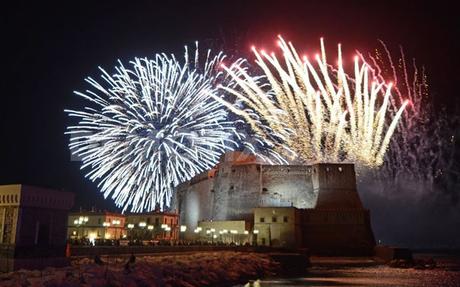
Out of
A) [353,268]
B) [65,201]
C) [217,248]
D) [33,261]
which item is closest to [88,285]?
[33,261]

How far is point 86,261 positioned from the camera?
2208 centimetres

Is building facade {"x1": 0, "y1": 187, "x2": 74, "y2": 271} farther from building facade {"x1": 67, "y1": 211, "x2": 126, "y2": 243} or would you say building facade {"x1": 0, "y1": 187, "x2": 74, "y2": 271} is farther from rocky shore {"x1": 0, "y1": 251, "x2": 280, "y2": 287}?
building facade {"x1": 67, "y1": 211, "x2": 126, "y2": 243}

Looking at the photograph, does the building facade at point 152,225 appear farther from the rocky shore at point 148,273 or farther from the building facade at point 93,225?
the rocky shore at point 148,273

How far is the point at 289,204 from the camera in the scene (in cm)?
5347

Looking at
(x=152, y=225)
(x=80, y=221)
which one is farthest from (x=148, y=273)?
(x=152, y=225)

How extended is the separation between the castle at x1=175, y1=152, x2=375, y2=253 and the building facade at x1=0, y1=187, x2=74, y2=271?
1226 inches

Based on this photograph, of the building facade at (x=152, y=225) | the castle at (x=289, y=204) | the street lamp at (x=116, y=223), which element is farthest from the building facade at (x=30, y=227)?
the building facade at (x=152, y=225)

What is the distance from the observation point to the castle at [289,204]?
160 feet

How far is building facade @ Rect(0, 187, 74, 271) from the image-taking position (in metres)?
Answer: 17.5

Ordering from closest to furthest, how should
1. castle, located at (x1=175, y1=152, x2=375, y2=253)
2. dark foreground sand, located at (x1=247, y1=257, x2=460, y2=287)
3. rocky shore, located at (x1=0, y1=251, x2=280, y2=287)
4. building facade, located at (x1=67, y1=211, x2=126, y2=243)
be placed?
rocky shore, located at (x1=0, y1=251, x2=280, y2=287), dark foreground sand, located at (x1=247, y1=257, x2=460, y2=287), castle, located at (x1=175, y1=152, x2=375, y2=253), building facade, located at (x1=67, y1=211, x2=126, y2=243)

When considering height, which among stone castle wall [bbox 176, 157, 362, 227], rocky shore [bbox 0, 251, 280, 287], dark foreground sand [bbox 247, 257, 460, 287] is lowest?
dark foreground sand [bbox 247, 257, 460, 287]

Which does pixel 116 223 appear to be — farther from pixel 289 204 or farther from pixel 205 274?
pixel 205 274

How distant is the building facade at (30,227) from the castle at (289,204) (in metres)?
31.1

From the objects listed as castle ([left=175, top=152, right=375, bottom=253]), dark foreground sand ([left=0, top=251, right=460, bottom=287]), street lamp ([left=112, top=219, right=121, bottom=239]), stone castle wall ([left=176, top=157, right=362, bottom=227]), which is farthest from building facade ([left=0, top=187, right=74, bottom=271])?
street lamp ([left=112, top=219, right=121, bottom=239])
